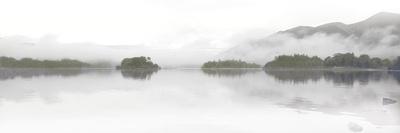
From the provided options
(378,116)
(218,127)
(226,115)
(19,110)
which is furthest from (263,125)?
(19,110)

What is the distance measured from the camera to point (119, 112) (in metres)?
43.2

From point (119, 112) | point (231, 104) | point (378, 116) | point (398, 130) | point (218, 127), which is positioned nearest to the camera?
point (398, 130)

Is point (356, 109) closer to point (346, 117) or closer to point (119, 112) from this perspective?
point (346, 117)

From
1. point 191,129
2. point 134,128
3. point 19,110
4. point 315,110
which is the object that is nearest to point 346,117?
point 315,110

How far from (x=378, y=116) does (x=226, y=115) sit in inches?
456

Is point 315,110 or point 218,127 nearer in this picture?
point 218,127

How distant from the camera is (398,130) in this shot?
31094mm

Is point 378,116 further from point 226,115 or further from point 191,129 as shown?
point 191,129

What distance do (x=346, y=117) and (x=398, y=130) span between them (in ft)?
24.8

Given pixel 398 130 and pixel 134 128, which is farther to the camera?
pixel 134 128

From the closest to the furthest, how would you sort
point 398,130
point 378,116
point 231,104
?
point 398,130 → point 378,116 → point 231,104

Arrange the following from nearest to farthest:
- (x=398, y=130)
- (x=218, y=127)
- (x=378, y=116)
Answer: (x=398, y=130) → (x=218, y=127) → (x=378, y=116)

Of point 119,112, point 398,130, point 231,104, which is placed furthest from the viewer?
point 231,104

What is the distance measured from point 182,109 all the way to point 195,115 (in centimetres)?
527
